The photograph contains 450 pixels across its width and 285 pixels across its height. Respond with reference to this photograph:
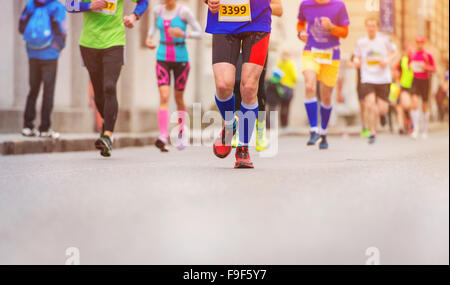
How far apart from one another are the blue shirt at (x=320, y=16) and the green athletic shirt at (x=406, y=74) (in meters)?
7.34

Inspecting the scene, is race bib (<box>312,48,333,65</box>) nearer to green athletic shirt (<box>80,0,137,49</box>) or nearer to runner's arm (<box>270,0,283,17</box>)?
green athletic shirt (<box>80,0,137,49</box>)

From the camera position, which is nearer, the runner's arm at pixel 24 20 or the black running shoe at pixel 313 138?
the black running shoe at pixel 313 138

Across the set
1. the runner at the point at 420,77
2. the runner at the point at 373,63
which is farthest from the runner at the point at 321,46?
the runner at the point at 420,77

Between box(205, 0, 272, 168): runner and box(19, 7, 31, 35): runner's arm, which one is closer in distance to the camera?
box(205, 0, 272, 168): runner

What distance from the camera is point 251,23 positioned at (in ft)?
17.9

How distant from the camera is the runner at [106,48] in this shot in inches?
275

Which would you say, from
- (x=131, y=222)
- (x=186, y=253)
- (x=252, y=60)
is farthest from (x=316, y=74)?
(x=186, y=253)

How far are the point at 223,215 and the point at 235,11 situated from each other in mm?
1981

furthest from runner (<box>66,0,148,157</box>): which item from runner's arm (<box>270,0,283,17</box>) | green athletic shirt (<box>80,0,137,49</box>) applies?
runner's arm (<box>270,0,283,17</box>)

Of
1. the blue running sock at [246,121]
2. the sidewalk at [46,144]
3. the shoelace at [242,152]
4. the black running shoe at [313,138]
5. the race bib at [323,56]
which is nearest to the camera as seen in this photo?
the blue running sock at [246,121]

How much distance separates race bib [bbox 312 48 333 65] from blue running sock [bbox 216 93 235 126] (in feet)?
10.9

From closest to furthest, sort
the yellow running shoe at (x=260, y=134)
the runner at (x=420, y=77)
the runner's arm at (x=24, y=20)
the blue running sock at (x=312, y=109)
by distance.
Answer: the yellow running shoe at (x=260, y=134) → the blue running sock at (x=312, y=109) → the runner's arm at (x=24, y=20) → the runner at (x=420, y=77)

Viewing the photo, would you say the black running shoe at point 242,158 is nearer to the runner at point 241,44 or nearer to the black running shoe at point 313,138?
the runner at point 241,44

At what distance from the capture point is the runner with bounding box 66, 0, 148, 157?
7.00 m
